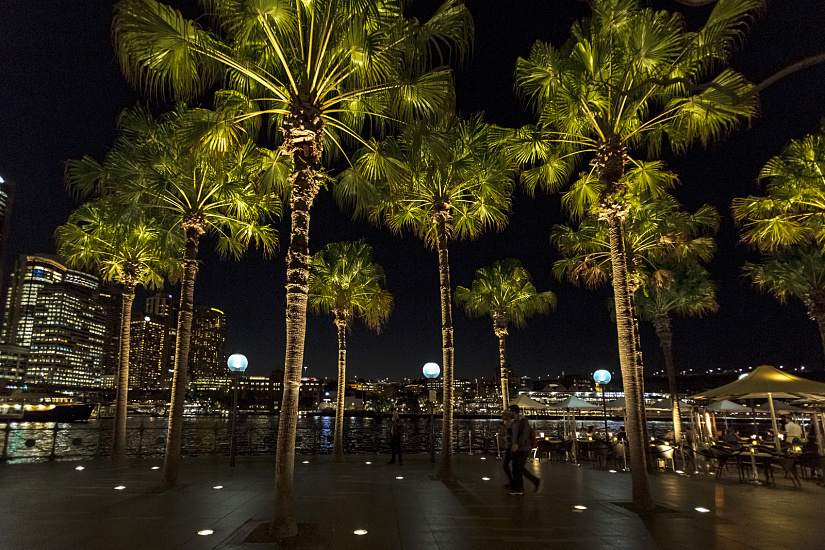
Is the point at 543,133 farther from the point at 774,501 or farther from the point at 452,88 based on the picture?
the point at 774,501

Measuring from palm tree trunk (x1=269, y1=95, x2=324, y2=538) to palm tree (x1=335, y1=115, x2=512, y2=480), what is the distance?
2285 millimetres

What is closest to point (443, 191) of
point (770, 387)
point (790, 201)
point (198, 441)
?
point (770, 387)

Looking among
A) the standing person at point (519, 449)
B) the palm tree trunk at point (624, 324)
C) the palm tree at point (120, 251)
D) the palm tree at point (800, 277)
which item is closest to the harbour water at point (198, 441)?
the palm tree at point (120, 251)

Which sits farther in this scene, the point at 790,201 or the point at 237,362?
the point at 237,362

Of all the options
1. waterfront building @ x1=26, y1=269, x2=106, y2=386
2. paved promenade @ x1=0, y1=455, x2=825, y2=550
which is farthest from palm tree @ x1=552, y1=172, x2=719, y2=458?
waterfront building @ x1=26, y1=269, x2=106, y2=386

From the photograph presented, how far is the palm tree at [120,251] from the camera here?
14.6 m

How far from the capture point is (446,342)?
1373cm

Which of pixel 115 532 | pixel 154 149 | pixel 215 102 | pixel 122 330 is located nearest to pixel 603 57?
pixel 215 102

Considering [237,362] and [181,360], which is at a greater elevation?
[237,362]

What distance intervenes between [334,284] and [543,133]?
1228 cm

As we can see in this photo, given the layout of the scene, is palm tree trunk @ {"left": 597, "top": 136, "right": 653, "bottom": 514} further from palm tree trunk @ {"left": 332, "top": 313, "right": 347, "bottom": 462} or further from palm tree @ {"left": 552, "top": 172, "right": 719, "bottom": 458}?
palm tree trunk @ {"left": 332, "top": 313, "right": 347, "bottom": 462}

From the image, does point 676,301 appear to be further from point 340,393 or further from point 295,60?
point 295,60

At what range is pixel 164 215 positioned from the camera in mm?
14125

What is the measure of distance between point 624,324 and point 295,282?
6.94 m
